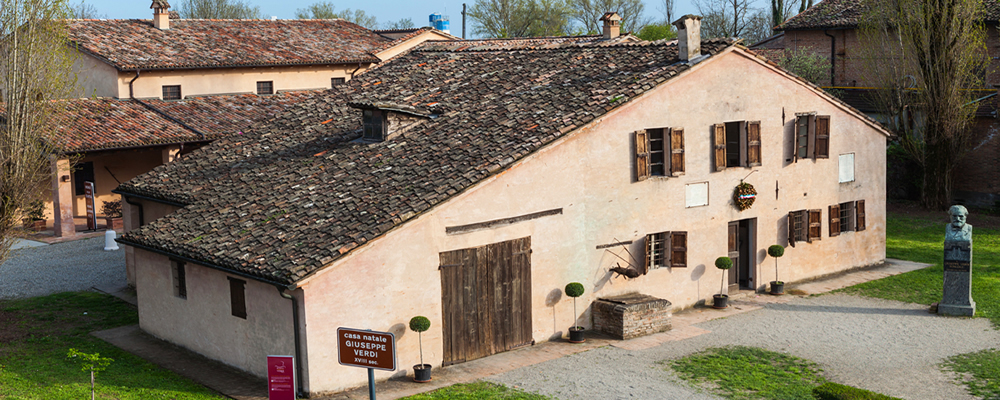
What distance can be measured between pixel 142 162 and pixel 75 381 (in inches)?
732

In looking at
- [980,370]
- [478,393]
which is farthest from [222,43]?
[980,370]

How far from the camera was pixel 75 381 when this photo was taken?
1480 centimetres

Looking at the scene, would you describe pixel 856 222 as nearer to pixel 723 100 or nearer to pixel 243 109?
pixel 723 100

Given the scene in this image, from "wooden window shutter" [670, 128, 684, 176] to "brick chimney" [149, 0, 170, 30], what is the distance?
74.8 ft

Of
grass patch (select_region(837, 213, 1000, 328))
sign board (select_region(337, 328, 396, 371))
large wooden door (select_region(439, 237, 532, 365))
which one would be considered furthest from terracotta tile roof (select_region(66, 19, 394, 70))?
sign board (select_region(337, 328, 396, 371))

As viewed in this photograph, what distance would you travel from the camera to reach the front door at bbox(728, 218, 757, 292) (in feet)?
66.4

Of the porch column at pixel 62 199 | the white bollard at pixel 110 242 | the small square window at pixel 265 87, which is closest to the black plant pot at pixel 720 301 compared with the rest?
the white bollard at pixel 110 242

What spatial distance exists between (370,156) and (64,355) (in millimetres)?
6441

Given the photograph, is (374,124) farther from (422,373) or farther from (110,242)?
(110,242)

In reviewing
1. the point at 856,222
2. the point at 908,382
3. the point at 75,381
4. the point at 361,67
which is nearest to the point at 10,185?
the point at 75,381

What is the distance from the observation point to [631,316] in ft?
56.6

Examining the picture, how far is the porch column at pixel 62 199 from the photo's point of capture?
27609 millimetres

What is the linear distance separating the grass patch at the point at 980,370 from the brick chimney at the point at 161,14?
94.3 ft

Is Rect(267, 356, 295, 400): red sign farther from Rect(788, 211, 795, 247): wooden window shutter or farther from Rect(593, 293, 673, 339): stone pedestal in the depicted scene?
Rect(788, 211, 795, 247): wooden window shutter
